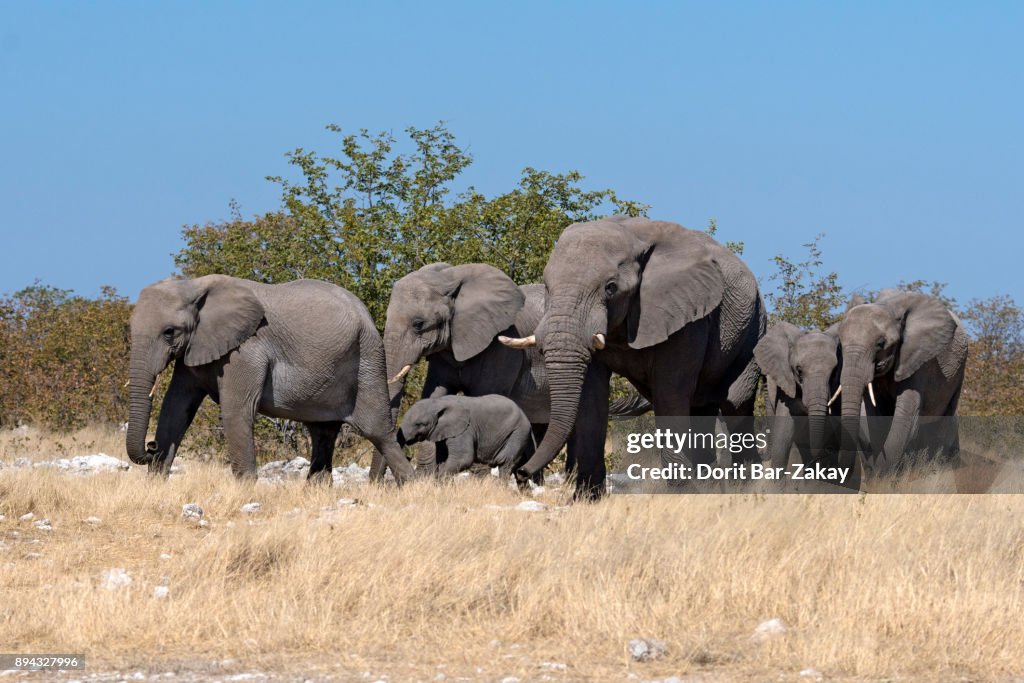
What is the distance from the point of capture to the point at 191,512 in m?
12.4

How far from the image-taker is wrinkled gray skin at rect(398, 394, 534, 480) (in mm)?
15461

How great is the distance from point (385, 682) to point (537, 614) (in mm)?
1340

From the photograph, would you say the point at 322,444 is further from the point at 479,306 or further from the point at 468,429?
the point at 479,306

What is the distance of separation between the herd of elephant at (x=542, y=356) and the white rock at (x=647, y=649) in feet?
12.7

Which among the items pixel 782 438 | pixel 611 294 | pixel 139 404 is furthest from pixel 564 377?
pixel 782 438

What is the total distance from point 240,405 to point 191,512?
2.41 metres

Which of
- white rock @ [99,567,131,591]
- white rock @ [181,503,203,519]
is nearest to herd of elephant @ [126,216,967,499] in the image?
white rock @ [181,503,203,519]

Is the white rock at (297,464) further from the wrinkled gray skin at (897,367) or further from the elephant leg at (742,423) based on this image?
the wrinkled gray skin at (897,367)

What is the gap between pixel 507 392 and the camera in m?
17.0

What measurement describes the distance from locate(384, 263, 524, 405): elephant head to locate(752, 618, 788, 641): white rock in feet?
26.0

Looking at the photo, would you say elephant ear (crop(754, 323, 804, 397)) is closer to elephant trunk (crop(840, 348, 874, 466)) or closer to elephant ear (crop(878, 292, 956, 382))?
elephant trunk (crop(840, 348, 874, 466))

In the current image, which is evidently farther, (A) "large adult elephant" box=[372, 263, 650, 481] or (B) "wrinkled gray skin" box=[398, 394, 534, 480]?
(A) "large adult elephant" box=[372, 263, 650, 481]

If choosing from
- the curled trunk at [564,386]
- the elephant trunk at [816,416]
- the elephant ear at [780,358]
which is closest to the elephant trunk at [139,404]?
the curled trunk at [564,386]

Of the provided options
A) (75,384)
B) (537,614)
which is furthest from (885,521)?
(75,384)
